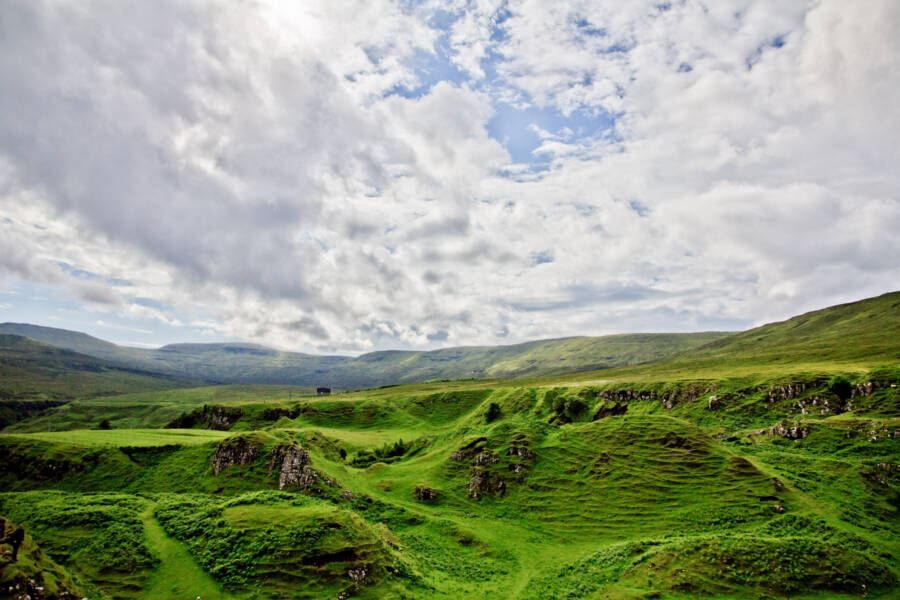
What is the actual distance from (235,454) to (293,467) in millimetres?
10984

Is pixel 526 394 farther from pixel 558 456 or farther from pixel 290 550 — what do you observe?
pixel 290 550

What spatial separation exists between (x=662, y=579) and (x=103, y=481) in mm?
76135

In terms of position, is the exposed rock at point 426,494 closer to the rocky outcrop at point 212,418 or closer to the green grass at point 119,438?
the green grass at point 119,438

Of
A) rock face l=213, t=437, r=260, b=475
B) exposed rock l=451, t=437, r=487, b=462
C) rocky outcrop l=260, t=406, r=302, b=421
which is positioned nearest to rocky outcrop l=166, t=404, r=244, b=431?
rocky outcrop l=260, t=406, r=302, b=421

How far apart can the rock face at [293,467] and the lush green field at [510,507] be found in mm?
228

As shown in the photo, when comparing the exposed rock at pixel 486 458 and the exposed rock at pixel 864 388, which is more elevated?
the exposed rock at pixel 864 388

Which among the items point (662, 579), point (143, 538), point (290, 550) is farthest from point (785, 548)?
point (143, 538)

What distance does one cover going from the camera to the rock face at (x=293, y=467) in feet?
179

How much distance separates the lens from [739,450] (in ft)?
214

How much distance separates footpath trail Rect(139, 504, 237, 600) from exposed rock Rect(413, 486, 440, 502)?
35.7 metres

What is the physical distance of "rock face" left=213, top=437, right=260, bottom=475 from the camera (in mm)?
58906

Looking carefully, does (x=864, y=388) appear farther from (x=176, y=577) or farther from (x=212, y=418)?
(x=212, y=418)

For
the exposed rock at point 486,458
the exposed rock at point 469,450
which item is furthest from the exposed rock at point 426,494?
the exposed rock at point 469,450

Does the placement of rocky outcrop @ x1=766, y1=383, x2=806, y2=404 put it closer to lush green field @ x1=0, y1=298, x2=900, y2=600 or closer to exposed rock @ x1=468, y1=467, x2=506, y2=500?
lush green field @ x1=0, y1=298, x2=900, y2=600
